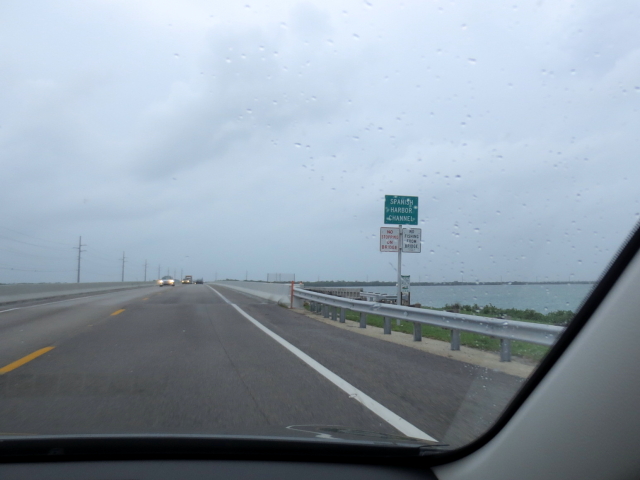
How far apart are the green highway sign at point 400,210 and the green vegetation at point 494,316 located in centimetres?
307

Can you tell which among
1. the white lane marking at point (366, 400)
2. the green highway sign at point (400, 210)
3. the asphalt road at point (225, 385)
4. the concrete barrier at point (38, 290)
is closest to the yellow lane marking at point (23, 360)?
the asphalt road at point (225, 385)

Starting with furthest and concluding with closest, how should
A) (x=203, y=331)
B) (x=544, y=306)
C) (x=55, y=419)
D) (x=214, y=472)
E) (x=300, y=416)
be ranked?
(x=203, y=331), (x=300, y=416), (x=55, y=419), (x=544, y=306), (x=214, y=472)

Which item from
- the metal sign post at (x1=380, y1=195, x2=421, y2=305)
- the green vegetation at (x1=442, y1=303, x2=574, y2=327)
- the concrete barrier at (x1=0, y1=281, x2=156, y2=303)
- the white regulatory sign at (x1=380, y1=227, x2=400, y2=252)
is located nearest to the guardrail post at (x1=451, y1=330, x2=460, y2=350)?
the green vegetation at (x1=442, y1=303, x2=574, y2=327)

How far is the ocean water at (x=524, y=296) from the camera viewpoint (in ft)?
10.7

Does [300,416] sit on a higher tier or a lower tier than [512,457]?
lower

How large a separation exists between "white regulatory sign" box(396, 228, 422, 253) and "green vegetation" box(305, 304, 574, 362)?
226cm

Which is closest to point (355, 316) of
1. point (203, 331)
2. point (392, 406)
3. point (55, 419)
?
point (203, 331)

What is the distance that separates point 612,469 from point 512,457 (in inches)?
20.8

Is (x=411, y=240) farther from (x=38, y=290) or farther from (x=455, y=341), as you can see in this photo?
(x=38, y=290)

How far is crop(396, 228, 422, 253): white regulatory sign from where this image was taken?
1667 centimetres

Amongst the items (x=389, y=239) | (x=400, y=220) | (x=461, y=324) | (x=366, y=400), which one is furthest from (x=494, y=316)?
(x=400, y=220)

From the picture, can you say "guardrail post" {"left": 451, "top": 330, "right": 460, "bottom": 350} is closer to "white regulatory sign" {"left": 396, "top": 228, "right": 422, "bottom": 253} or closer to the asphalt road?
the asphalt road

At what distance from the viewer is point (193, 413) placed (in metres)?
5.84

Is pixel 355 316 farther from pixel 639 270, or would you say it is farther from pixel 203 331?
pixel 639 270
